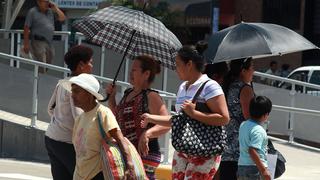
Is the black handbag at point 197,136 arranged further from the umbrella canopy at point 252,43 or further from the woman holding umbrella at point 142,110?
the umbrella canopy at point 252,43

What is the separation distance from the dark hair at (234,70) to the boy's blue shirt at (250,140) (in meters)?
0.38

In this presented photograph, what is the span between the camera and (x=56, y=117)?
20.3ft

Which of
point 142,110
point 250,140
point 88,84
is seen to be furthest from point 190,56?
point 88,84

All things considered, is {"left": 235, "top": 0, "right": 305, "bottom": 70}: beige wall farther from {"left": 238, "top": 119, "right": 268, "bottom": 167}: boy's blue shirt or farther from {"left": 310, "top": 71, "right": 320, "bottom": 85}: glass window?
{"left": 238, "top": 119, "right": 268, "bottom": 167}: boy's blue shirt

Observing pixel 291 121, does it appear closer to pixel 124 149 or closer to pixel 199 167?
pixel 199 167

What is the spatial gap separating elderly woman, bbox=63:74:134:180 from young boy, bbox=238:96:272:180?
148cm

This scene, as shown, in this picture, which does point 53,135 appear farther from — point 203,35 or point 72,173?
point 203,35

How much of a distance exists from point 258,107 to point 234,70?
0.47m

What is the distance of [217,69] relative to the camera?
6.91 metres

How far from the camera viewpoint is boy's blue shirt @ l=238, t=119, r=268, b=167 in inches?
255

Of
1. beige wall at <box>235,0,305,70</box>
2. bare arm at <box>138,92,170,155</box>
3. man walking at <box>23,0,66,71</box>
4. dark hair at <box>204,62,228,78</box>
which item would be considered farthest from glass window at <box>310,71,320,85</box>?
bare arm at <box>138,92,170,155</box>

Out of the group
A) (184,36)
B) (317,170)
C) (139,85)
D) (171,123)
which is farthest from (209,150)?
(184,36)

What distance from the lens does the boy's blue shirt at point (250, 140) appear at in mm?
6473

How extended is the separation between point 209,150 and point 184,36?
25.5m
